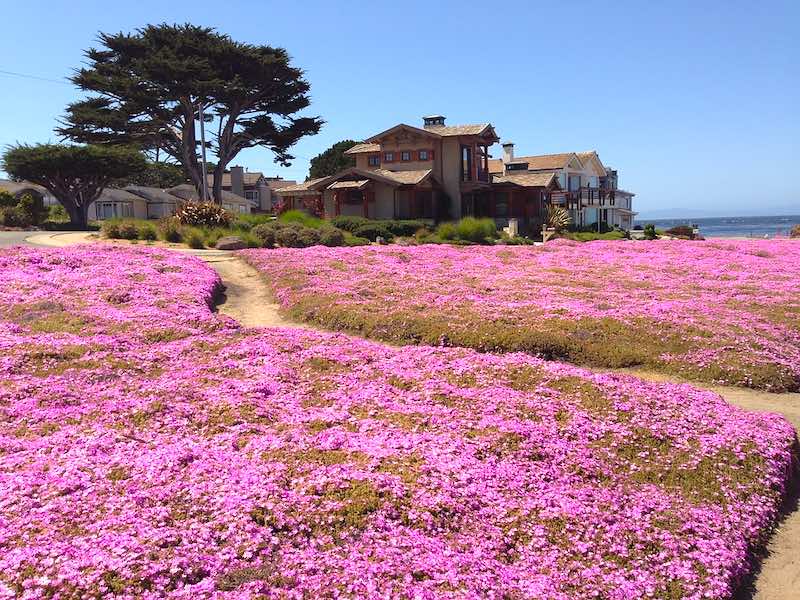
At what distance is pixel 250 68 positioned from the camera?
52.3m

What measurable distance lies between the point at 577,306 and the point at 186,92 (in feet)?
143

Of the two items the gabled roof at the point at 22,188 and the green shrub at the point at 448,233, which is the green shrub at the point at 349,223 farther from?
the gabled roof at the point at 22,188

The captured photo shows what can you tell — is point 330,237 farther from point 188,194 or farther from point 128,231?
point 188,194

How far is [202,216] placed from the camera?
36344 millimetres

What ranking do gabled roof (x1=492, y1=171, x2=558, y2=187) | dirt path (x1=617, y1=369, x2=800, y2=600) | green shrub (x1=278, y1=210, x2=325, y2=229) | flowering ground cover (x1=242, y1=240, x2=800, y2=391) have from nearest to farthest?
dirt path (x1=617, y1=369, x2=800, y2=600), flowering ground cover (x1=242, y1=240, x2=800, y2=391), green shrub (x1=278, y1=210, x2=325, y2=229), gabled roof (x1=492, y1=171, x2=558, y2=187)

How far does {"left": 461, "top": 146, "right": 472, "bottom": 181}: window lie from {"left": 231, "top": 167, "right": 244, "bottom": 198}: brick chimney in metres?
57.3

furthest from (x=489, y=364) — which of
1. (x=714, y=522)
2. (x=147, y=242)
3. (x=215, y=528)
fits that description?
(x=147, y=242)

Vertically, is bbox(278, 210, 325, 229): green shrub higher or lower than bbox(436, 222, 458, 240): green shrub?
higher

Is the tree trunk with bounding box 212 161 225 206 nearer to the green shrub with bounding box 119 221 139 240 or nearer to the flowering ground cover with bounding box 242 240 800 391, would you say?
the green shrub with bounding box 119 221 139 240

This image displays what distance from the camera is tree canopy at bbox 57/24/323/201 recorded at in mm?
49375

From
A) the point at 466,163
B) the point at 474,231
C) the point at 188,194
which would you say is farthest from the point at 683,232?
the point at 188,194

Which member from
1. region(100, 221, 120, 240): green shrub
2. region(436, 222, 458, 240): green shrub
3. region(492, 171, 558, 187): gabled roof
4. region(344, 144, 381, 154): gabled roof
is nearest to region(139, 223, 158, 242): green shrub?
region(100, 221, 120, 240): green shrub

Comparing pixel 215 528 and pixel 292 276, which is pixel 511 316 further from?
pixel 215 528

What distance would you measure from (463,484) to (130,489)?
10.4ft
